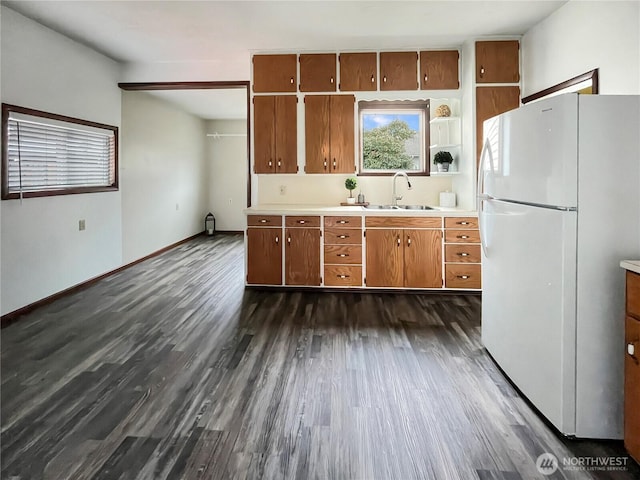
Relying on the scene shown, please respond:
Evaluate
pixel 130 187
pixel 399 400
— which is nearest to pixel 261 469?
pixel 399 400

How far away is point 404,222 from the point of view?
14.8ft

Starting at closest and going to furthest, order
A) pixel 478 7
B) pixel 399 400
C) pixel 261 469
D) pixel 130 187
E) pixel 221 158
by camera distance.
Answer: pixel 261 469 → pixel 399 400 → pixel 478 7 → pixel 130 187 → pixel 221 158

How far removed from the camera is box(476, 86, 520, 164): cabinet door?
4488 millimetres

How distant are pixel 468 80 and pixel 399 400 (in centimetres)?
353

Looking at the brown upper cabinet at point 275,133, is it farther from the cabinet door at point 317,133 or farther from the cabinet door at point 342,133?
the cabinet door at point 342,133

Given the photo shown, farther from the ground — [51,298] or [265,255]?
[265,255]

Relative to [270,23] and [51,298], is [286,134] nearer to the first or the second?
[270,23]

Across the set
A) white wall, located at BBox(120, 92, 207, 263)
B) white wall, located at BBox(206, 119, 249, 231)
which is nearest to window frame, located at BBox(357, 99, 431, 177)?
white wall, located at BBox(120, 92, 207, 263)

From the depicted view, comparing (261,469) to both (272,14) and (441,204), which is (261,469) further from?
(441,204)

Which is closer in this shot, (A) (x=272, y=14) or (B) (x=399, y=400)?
(B) (x=399, y=400)

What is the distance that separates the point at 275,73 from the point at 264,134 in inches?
26.5

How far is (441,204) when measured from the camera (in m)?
4.99

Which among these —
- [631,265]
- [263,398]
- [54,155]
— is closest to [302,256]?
[263,398]

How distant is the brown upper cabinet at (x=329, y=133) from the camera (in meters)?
4.88
